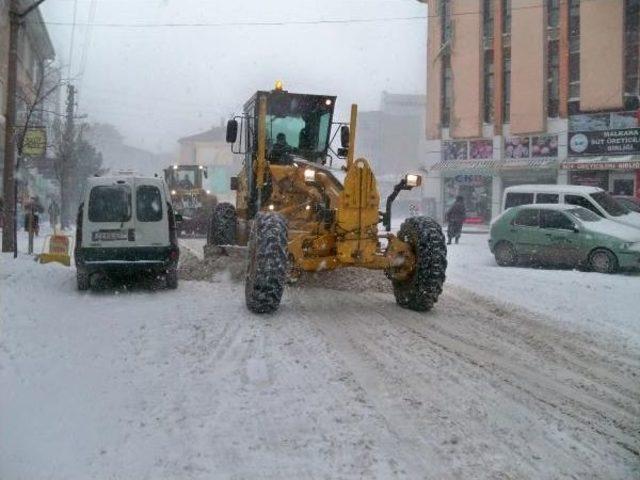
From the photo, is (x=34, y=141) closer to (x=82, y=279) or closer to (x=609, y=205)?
(x=82, y=279)

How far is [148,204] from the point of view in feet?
35.3

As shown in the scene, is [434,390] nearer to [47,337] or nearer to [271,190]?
[47,337]

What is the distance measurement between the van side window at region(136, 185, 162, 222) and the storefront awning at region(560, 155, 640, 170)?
2160 cm

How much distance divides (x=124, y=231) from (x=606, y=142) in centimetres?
2302

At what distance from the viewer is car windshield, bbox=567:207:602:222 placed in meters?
14.0

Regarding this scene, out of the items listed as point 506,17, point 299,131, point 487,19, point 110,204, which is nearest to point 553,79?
point 506,17

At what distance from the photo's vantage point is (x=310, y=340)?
270 inches

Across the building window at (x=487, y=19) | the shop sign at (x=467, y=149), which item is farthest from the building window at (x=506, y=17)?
the shop sign at (x=467, y=149)

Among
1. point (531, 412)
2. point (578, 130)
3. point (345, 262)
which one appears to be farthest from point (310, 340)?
point (578, 130)

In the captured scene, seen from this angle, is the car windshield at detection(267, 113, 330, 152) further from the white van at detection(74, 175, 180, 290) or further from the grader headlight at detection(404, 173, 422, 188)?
the grader headlight at detection(404, 173, 422, 188)

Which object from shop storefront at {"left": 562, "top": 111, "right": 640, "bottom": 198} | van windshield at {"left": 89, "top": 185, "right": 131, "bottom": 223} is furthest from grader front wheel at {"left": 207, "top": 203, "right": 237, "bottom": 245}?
shop storefront at {"left": 562, "top": 111, "right": 640, "bottom": 198}

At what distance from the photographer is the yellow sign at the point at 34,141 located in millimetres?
16625

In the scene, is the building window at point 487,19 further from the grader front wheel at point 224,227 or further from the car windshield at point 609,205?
the grader front wheel at point 224,227

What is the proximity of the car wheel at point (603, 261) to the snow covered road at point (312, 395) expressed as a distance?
5.16m
